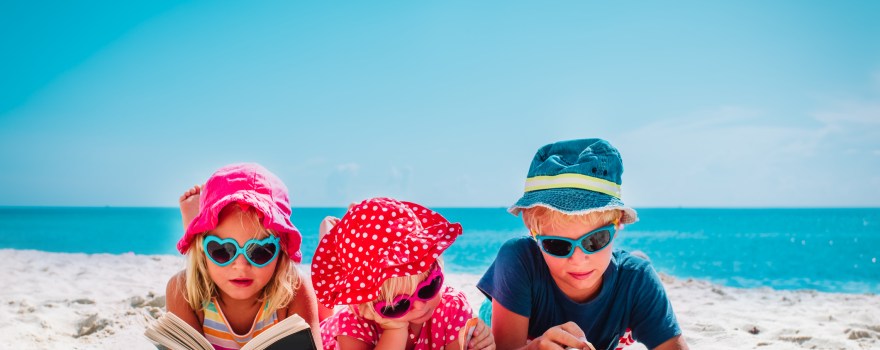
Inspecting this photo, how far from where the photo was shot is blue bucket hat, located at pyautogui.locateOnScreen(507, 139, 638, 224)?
2.33m

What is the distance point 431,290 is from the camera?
227 cm

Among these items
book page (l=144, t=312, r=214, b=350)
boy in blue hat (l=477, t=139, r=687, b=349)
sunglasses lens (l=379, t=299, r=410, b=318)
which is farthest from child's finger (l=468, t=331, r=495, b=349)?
book page (l=144, t=312, r=214, b=350)

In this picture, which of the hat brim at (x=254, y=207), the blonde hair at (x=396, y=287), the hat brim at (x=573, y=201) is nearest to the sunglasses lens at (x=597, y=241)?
the hat brim at (x=573, y=201)

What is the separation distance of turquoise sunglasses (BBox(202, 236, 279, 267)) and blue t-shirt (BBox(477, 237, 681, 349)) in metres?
1.08

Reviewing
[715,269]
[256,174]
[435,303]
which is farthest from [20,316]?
[715,269]

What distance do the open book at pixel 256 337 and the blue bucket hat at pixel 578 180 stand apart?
3.51 ft

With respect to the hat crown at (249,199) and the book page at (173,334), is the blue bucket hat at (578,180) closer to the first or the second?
the hat crown at (249,199)

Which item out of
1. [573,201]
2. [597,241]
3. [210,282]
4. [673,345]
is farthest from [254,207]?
[673,345]

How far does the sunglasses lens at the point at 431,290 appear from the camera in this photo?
2246mm

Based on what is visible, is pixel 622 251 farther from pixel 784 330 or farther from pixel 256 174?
pixel 784 330

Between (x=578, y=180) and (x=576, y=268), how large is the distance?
377 millimetres

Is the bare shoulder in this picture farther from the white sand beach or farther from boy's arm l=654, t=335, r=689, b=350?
boy's arm l=654, t=335, r=689, b=350

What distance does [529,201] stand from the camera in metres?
2.44

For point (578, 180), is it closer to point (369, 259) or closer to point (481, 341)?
point (481, 341)
